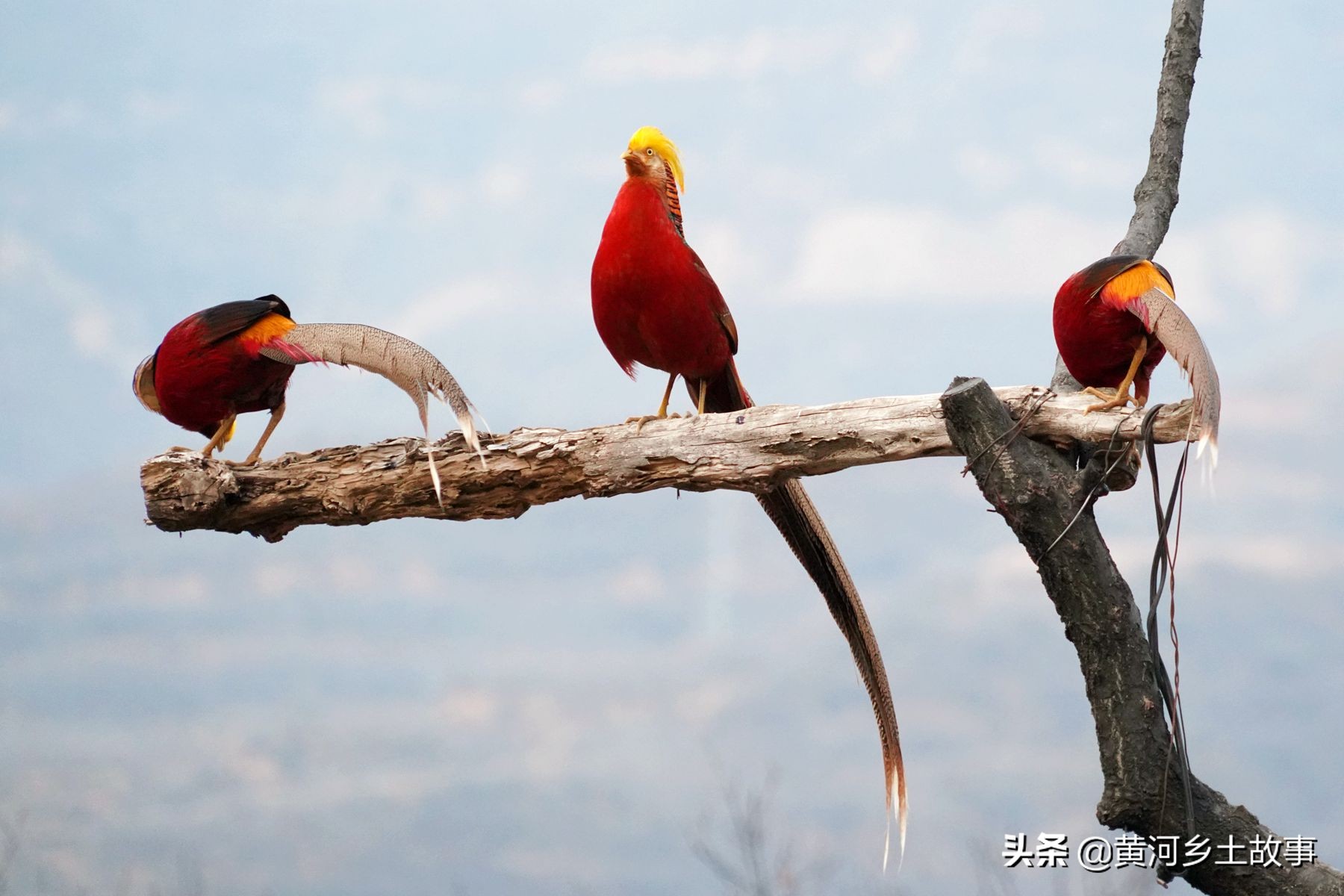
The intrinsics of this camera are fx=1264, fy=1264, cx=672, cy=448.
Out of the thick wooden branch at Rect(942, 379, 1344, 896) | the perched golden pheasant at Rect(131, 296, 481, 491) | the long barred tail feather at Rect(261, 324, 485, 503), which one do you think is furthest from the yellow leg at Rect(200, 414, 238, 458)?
the thick wooden branch at Rect(942, 379, 1344, 896)

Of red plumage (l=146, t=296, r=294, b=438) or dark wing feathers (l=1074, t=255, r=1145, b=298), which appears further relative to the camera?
red plumage (l=146, t=296, r=294, b=438)

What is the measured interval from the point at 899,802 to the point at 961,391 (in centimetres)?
162

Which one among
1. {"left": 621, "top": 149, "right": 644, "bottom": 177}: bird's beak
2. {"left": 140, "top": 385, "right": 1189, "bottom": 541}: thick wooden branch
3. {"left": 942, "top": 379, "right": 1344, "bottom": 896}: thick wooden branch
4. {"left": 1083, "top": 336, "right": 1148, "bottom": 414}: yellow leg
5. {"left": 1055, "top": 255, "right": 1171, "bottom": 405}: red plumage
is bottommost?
{"left": 942, "top": 379, "right": 1344, "bottom": 896}: thick wooden branch

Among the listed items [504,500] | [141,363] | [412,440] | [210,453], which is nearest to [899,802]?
[504,500]

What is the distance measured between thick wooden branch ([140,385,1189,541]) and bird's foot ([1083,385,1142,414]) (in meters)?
0.02

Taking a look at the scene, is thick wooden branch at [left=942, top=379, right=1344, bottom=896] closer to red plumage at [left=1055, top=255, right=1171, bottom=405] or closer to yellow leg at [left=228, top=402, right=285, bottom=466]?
red plumage at [left=1055, top=255, right=1171, bottom=405]

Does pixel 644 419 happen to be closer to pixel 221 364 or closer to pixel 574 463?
pixel 574 463

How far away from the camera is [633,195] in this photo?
4094 mm

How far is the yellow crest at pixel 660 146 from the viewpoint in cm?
414

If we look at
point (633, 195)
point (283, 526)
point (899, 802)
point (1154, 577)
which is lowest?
point (899, 802)

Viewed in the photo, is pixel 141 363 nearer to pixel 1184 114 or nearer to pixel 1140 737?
pixel 1140 737

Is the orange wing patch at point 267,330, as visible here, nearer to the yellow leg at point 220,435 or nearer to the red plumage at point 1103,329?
the yellow leg at point 220,435

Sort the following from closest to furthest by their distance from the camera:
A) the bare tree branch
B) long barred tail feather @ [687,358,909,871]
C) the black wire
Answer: the black wire < long barred tail feather @ [687,358,909,871] < the bare tree branch

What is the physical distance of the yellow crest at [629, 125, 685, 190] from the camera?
4.14 metres
